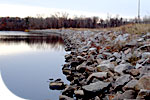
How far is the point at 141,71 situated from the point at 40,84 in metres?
1.42

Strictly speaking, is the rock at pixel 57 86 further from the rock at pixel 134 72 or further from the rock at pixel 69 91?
the rock at pixel 134 72

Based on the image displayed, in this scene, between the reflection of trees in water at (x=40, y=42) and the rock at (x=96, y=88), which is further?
the reflection of trees in water at (x=40, y=42)

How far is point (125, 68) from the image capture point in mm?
2180

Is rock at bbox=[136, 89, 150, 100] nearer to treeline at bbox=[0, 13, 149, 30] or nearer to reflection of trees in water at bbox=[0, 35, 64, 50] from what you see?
reflection of trees in water at bbox=[0, 35, 64, 50]

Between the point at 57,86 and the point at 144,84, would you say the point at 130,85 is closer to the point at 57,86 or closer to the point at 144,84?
the point at 144,84

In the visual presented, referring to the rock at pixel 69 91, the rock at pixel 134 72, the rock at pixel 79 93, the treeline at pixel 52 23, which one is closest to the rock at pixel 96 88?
the rock at pixel 79 93

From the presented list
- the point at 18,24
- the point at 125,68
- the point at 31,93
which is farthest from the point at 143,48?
the point at 18,24

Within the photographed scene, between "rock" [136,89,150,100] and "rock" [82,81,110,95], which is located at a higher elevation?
"rock" [136,89,150,100]

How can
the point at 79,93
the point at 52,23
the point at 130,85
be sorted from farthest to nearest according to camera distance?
the point at 52,23 < the point at 79,93 < the point at 130,85

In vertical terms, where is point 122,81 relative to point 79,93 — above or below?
above

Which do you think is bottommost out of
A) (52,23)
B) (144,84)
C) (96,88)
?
(96,88)

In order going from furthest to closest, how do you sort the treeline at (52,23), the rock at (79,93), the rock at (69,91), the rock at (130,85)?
the treeline at (52,23), the rock at (69,91), the rock at (79,93), the rock at (130,85)

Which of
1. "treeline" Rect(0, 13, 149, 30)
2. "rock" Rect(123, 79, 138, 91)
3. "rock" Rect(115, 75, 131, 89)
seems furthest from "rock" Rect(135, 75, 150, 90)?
"treeline" Rect(0, 13, 149, 30)

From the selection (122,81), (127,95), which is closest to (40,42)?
(122,81)
